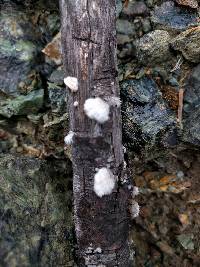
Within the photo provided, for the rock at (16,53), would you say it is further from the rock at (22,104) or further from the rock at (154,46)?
the rock at (154,46)

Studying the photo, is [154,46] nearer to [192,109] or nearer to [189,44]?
[189,44]

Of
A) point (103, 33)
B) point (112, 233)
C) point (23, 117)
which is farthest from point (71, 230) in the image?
point (103, 33)

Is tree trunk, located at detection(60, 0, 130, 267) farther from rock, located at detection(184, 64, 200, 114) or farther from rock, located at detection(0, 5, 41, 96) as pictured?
rock, located at detection(0, 5, 41, 96)

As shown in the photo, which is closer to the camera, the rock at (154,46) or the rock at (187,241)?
the rock at (154,46)

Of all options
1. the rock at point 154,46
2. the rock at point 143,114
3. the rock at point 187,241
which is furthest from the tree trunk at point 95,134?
the rock at point 154,46

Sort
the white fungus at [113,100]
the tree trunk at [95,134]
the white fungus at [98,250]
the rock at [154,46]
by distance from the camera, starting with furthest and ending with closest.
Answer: the rock at [154,46], the white fungus at [98,250], the white fungus at [113,100], the tree trunk at [95,134]

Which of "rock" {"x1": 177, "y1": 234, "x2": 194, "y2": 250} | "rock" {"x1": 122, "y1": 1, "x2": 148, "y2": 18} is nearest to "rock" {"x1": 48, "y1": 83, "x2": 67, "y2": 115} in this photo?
"rock" {"x1": 122, "y1": 1, "x2": 148, "y2": 18}

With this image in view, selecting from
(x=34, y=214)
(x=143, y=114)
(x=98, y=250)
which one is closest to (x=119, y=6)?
(x=143, y=114)
